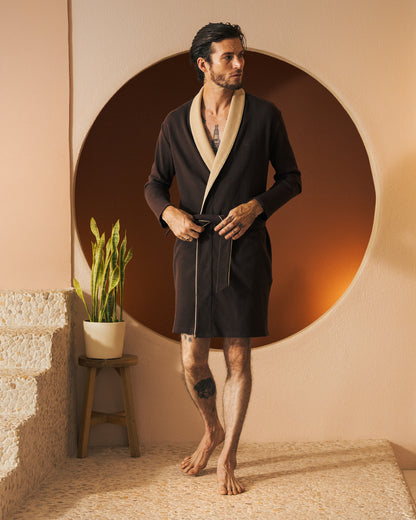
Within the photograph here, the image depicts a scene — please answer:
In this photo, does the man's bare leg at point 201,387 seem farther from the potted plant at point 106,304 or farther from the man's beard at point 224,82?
the man's beard at point 224,82

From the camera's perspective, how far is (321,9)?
296 cm

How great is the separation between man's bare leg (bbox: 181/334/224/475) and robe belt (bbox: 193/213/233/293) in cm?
28

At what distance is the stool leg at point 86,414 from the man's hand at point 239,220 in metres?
1.00

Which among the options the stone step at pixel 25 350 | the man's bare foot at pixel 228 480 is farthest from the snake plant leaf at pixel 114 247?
the man's bare foot at pixel 228 480

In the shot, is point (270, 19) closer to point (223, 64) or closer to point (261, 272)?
point (223, 64)

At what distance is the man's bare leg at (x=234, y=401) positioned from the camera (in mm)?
2402

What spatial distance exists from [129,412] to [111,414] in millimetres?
93

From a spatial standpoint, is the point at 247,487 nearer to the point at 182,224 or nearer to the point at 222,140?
the point at 182,224

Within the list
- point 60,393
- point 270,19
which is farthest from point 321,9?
point 60,393

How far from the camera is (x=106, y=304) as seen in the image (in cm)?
287

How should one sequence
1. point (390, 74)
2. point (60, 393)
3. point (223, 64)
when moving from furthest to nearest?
point (390, 74), point (60, 393), point (223, 64)

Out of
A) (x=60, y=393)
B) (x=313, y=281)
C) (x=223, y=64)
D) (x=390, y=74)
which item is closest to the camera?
(x=223, y=64)

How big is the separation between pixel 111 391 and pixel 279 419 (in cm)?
84

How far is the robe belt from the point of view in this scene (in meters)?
2.40
